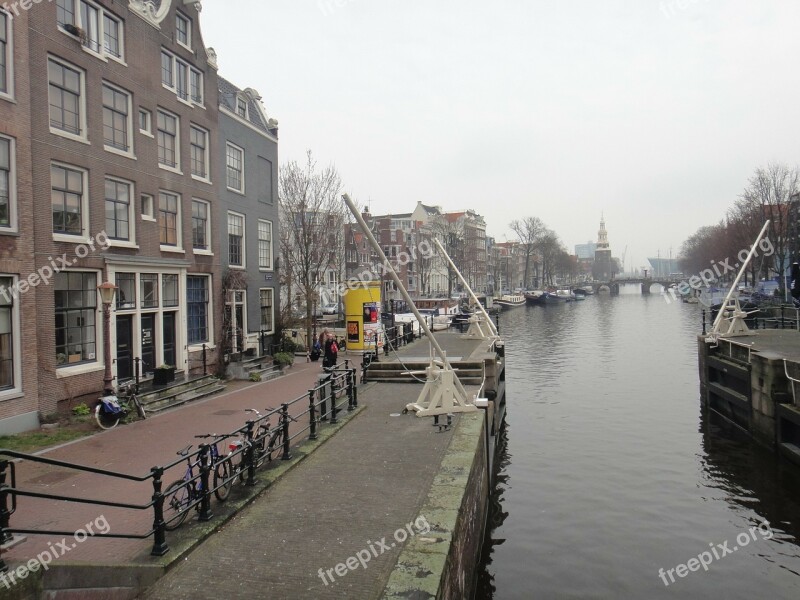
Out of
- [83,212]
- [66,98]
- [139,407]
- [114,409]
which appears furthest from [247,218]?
[114,409]

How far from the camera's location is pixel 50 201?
621 inches

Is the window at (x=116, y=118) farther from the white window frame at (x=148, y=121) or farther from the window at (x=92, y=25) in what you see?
the window at (x=92, y=25)

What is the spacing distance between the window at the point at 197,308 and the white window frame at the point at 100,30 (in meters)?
7.94

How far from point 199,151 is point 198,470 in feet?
57.4

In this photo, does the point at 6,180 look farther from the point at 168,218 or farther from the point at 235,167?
the point at 235,167

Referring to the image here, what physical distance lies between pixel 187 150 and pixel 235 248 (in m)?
5.61

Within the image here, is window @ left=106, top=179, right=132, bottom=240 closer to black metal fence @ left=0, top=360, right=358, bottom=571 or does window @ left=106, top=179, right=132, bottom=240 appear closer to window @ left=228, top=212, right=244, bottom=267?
window @ left=228, top=212, right=244, bottom=267

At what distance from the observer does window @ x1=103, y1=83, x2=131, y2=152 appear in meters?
18.1

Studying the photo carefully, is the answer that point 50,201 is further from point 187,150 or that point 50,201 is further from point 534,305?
point 534,305

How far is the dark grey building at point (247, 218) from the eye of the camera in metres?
25.7

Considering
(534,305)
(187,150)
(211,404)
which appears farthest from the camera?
(534,305)

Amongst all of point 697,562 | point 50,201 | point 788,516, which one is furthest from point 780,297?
point 50,201

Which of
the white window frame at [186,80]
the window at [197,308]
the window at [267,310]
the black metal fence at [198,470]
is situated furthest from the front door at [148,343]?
the window at [267,310]

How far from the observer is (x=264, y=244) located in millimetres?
29469
